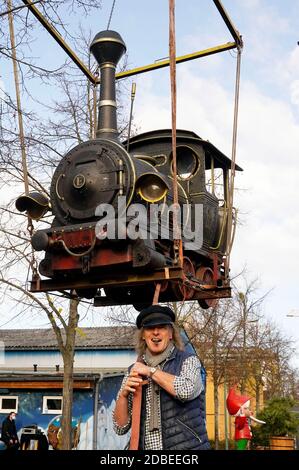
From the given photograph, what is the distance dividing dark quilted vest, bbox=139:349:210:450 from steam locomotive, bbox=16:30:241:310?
3.68ft

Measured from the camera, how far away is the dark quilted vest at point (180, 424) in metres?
3.00

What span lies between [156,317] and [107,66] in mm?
2690

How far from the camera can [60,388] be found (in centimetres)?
1712

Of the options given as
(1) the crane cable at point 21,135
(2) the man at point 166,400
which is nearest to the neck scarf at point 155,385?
(2) the man at point 166,400

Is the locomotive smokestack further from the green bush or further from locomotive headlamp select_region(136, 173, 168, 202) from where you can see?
the green bush

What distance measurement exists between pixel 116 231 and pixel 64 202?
90 cm

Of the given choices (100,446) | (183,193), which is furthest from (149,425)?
(100,446)

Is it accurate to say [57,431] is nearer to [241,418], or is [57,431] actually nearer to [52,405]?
[52,405]

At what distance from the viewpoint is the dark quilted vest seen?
3002 mm

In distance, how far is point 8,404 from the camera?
60.3 ft

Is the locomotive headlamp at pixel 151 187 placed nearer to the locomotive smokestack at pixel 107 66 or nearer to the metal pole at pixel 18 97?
the locomotive smokestack at pixel 107 66

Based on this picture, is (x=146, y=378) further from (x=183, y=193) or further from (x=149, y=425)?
(x=183, y=193)

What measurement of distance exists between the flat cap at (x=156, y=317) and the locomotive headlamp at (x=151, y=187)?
1.30 metres
